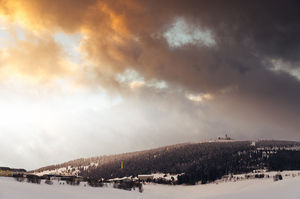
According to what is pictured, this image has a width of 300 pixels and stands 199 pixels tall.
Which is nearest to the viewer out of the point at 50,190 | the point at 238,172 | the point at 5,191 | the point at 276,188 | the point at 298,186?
the point at 5,191

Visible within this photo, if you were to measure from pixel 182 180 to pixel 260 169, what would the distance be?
4687cm

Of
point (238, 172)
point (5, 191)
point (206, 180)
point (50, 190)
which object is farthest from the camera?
point (238, 172)

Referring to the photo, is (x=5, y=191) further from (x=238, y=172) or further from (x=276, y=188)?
(x=238, y=172)

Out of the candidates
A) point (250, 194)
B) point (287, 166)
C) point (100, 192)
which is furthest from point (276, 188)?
point (287, 166)

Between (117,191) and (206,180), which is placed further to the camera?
(206,180)

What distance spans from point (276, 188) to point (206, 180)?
8959cm

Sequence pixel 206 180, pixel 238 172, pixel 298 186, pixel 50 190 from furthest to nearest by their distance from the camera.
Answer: pixel 238 172 < pixel 206 180 < pixel 298 186 < pixel 50 190

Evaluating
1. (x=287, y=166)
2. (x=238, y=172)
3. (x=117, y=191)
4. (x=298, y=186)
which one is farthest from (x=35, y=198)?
(x=287, y=166)

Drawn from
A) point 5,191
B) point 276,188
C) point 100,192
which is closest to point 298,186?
point 276,188

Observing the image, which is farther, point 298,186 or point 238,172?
point 238,172

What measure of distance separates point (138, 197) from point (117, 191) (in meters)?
5.20

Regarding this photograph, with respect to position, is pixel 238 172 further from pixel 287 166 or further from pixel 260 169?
pixel 287 166

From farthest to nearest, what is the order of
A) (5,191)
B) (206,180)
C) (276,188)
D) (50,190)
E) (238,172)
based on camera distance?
1. (238,172)
2. (206,180)
3. (276,188)
4. (50,190)
5. (5,191)

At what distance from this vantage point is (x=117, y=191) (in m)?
82.8
